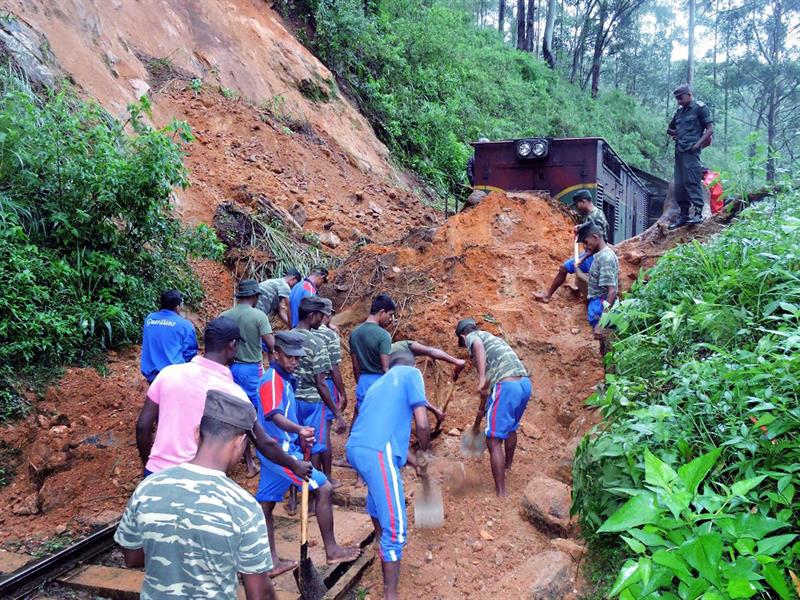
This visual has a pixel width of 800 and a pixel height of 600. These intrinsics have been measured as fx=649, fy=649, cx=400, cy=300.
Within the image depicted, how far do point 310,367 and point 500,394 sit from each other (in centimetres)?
150

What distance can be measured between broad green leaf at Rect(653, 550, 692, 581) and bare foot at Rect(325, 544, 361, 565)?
7.77 feet

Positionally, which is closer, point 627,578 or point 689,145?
point 627,578

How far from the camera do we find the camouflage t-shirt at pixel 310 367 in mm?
5129

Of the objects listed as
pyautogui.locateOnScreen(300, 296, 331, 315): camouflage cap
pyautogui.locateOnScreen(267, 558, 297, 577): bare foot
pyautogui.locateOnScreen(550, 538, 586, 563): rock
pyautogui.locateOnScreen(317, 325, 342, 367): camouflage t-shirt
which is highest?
pyautogui.locateOnScreen(300, 296, 331, 315): camouflage cap

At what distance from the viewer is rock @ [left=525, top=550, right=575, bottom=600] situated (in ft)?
12.0

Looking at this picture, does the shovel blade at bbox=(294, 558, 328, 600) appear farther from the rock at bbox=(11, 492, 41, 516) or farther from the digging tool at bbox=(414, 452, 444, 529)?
the rock at bbox=(11, 492, 41, 516)

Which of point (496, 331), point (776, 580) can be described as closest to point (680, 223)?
point (496, 331)

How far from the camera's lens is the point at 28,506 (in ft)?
16.5

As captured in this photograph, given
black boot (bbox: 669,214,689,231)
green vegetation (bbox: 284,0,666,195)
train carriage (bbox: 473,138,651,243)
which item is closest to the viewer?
black boot (bbox: 669,214,689,231)

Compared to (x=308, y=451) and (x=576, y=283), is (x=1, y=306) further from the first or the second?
(x=576, y=283)

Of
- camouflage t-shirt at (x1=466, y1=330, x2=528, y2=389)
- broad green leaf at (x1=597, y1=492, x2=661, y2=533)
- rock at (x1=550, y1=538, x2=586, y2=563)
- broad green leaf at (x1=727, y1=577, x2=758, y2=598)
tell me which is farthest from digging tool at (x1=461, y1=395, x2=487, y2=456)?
broad green leaf at (x1=727, y1=577, x2=758, y2=598)

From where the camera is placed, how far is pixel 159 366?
509 centimetres

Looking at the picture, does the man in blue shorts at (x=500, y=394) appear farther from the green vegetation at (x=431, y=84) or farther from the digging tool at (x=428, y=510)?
the green vegetation at (x=431, y=84)

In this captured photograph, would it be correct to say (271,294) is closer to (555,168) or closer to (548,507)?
(548,507)
